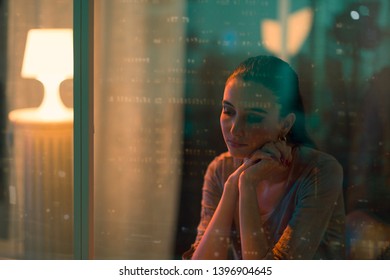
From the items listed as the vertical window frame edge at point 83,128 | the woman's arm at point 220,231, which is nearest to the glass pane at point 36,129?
the vertical window frame edge at point 83,128

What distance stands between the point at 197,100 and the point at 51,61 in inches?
37.0

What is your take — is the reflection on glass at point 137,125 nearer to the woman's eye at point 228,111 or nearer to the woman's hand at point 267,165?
the woman's eye at point 228,111

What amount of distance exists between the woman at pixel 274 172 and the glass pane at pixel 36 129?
1006mm

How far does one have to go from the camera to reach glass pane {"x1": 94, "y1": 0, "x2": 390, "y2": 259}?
15.1ft

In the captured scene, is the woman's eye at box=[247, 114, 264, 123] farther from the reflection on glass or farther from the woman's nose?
the reflection on glass

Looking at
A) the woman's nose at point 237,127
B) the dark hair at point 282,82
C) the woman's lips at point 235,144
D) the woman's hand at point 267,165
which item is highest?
the dark hair at point 282,82

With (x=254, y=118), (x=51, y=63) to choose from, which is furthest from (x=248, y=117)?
(x=51, y=63)

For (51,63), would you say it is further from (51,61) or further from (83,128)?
(83,128)

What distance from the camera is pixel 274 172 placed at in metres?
4.66

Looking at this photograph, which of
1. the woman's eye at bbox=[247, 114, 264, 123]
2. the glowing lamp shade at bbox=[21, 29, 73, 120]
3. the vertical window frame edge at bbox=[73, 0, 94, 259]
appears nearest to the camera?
the woman's eye at bbox=[247, 114, 264, 123]

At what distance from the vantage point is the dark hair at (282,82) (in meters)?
4.63

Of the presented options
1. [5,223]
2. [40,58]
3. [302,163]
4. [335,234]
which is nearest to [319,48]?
[302,163]

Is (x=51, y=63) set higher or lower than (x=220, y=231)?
higher

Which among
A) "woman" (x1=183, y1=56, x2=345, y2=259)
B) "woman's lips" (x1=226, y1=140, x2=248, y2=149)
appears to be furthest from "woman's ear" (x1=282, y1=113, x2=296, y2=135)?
"woman's lips" (x1=226, y1=140, x2=248, y2=149)
